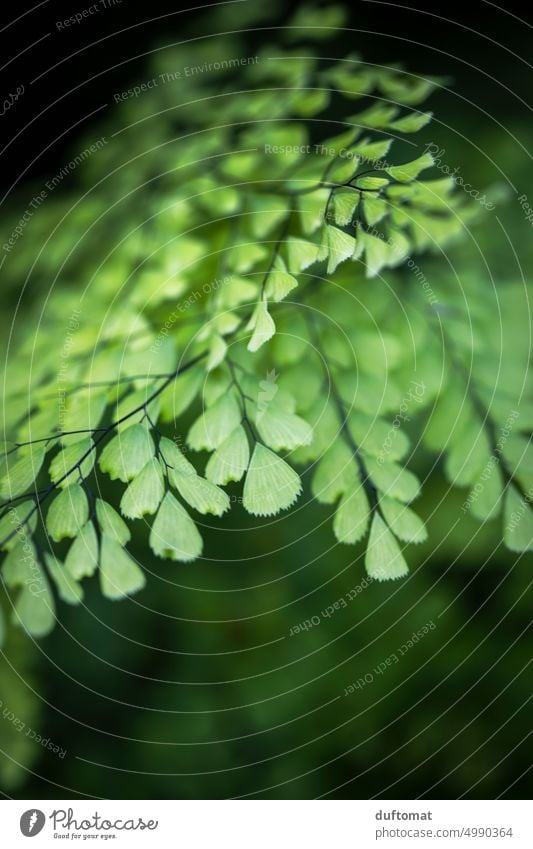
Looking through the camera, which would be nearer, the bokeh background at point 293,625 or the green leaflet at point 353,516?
the green leaflet at point 353,516

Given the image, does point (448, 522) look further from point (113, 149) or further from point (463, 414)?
point (113, 149)

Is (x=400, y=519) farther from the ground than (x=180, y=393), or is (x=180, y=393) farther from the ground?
(x=180, y=393)

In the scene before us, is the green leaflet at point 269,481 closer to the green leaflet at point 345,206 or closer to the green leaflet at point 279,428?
the green leaflet at point 279,428

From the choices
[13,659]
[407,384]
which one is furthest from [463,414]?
[13,659]

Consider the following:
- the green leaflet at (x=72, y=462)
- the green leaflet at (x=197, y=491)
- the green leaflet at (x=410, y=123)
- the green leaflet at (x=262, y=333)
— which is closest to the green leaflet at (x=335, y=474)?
the green leaflet at (x=262, y=333)
